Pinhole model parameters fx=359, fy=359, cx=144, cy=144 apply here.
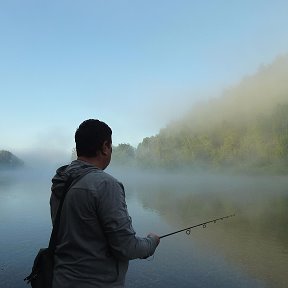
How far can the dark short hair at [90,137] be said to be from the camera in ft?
9.55

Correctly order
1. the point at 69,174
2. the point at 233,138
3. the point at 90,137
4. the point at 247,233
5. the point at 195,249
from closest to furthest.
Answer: the point at 69,174, the point at 90,137, the point at 195,249, the point at 247,233, the point at 233,138

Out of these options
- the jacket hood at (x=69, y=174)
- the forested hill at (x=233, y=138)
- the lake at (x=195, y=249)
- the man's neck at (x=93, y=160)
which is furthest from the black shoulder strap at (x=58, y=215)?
the forested hill at (x=233, y=138)

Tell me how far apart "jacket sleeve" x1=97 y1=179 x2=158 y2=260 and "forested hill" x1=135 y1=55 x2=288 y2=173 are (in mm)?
129291

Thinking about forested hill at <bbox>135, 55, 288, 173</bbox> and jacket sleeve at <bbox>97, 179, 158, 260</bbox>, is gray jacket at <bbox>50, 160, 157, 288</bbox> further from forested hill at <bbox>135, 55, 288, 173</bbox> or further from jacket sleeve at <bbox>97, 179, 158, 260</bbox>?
forested hill at <bbox>135, 55, 288, 173</bbox>

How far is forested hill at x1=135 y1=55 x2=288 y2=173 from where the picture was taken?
131 m

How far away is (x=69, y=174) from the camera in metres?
2.78

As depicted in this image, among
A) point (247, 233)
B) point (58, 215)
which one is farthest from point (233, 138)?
point (58, 215)

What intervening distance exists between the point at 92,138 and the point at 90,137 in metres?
0.02

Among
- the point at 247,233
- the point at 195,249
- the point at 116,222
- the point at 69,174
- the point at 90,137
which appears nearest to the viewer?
the point at 116,222

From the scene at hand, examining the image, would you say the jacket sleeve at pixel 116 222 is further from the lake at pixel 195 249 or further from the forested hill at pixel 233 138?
the forested hill at pixel 233 138

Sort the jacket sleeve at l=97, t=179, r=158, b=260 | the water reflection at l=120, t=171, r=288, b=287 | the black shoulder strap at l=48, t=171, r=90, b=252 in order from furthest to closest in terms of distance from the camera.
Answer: the water reflection at l=120, t=171, r=288, b=287
the black shoulder strap at l=48, t=171, r=90, b=252
the jacket sleeve at l=97, t=179, r=158, b=260

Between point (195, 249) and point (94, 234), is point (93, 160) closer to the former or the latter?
point (94, 234)

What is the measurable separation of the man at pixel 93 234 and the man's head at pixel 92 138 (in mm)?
160

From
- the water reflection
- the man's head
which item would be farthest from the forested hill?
the man's head
